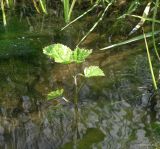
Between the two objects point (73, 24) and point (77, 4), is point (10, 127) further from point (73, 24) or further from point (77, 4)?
point (77, 4)

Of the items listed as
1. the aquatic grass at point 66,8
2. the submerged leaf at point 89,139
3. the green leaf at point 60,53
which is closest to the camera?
the submerged leaf at point 89,139

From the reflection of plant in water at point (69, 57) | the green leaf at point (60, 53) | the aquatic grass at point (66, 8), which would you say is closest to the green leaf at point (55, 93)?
the reflection of plant in water at point (69, 57)

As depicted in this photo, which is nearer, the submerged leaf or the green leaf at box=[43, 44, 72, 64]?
the submerged leaf

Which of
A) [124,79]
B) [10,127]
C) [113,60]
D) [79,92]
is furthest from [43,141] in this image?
[113,60]

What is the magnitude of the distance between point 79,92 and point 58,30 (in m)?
0.67

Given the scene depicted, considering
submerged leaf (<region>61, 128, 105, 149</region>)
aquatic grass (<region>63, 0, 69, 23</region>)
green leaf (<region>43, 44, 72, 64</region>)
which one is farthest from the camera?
aquatic grass (<region>63, 0, 69, 23</region>)

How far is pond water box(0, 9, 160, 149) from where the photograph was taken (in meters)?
1.37

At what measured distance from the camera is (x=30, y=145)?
1358 millimetres

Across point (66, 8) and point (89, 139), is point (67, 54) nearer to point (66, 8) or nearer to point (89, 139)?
point (89, 139)

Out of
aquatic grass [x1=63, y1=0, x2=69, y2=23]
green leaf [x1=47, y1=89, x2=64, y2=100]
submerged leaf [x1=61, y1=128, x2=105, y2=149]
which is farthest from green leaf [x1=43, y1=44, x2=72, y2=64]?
aquatic grass [x1=63, y1=0, x2=69, y2=23]

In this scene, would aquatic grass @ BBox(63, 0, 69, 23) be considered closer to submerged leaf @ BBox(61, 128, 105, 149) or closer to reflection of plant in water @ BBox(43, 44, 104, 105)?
reflection of plant in water @ BBox(43, 44, 104, 105)

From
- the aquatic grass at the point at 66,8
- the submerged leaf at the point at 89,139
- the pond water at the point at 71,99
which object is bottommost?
the submerged leaf at the point at 89,139

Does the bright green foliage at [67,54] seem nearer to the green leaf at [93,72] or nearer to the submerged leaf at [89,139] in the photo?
the green leaf at [93,72]

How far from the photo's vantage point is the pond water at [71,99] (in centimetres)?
137
